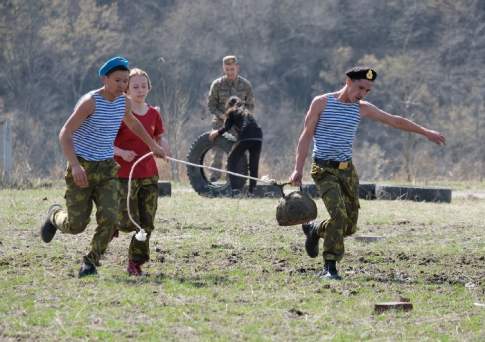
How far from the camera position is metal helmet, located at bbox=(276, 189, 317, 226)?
8.68 meters

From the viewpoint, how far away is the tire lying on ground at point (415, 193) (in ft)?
55.6

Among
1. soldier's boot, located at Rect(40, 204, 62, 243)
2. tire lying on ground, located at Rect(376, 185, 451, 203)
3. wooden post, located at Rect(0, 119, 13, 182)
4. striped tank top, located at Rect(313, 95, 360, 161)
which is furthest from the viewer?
wooden post, located at Rect(0, 119, 13, 182)

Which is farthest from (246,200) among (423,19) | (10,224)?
(423,19)

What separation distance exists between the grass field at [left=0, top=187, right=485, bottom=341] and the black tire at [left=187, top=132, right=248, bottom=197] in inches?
151

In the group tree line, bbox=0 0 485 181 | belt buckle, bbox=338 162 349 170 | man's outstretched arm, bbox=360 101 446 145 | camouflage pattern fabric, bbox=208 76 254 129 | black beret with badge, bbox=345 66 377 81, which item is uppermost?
tree line, bbox=0 0 485 181

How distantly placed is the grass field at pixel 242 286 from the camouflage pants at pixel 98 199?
29cm

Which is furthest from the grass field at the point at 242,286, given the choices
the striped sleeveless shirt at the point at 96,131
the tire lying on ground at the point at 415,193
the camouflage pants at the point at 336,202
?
the tire lying on ground at the point at 415,193

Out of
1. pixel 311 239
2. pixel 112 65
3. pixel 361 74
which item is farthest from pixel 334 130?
pixel 112 65

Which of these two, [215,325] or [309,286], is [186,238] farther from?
[215,325]

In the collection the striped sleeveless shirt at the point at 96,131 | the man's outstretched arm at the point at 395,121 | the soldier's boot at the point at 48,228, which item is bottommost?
the soldier's boot at the point at 48,228

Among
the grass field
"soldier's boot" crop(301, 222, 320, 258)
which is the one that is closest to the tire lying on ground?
the grass field

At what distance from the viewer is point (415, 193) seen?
17172 millimetres

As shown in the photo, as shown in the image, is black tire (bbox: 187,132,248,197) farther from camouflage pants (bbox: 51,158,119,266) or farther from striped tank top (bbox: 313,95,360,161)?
camouflage pants (bbox: 51,158,119,266)

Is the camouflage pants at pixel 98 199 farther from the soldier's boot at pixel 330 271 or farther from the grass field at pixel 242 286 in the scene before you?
the soldier's boot at pixel 330 271
